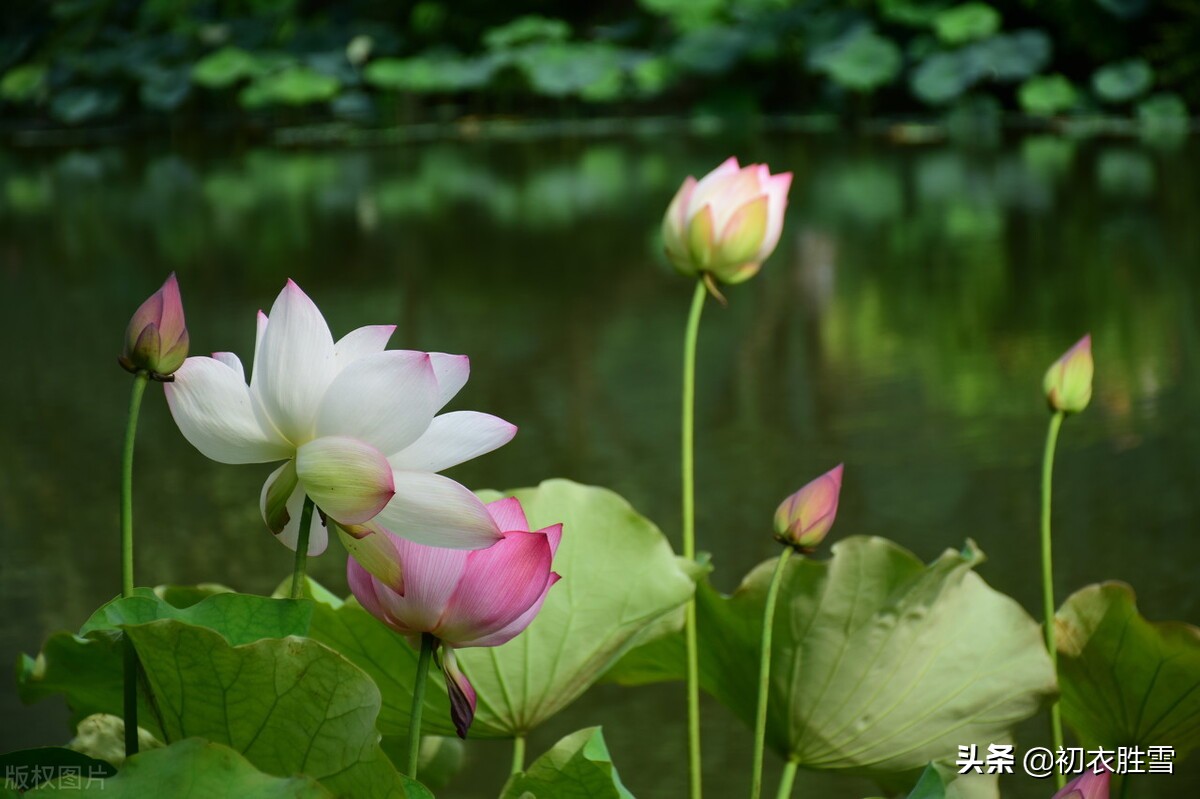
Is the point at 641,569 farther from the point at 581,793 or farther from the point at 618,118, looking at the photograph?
the point at 618,118

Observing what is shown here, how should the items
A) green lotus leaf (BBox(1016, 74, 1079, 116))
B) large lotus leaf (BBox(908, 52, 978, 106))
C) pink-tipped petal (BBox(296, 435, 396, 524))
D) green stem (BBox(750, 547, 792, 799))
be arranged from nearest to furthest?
pink-tipped petal (BBox(296, 435, 396, 524)) → green stem (BBox(750, 547, 792, 799)) → green lotus leaf (BBox(1016, 74, 1079, 116)) → large lotus leaf (BBox(908, 52, 978, 106))

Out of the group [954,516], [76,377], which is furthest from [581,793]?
[76,377]

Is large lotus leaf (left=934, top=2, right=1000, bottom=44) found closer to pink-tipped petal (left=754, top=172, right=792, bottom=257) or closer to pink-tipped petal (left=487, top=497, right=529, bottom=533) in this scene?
pink-tipped petal (left=754, top=172, right=792, bottom=257)

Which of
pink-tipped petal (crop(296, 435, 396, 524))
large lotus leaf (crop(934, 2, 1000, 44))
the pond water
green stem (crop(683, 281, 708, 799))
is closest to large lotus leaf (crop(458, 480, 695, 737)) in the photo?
green stem (crop(683, 281, 708, 799))

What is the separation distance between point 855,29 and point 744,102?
0.73 m

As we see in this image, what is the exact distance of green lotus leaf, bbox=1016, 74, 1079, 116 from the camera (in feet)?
24.6

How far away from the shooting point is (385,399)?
35cm

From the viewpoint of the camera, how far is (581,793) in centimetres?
45

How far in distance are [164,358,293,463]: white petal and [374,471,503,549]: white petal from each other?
0.04 meters

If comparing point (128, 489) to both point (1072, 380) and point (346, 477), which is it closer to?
point (346, 477)

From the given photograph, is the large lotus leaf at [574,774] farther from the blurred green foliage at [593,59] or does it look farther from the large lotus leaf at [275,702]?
the blurred green foliage at [593,59]

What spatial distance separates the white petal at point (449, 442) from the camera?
0.36 metres

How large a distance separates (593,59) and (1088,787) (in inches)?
326

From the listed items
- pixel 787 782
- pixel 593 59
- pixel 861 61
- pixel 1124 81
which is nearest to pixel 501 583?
pixel 787 782
